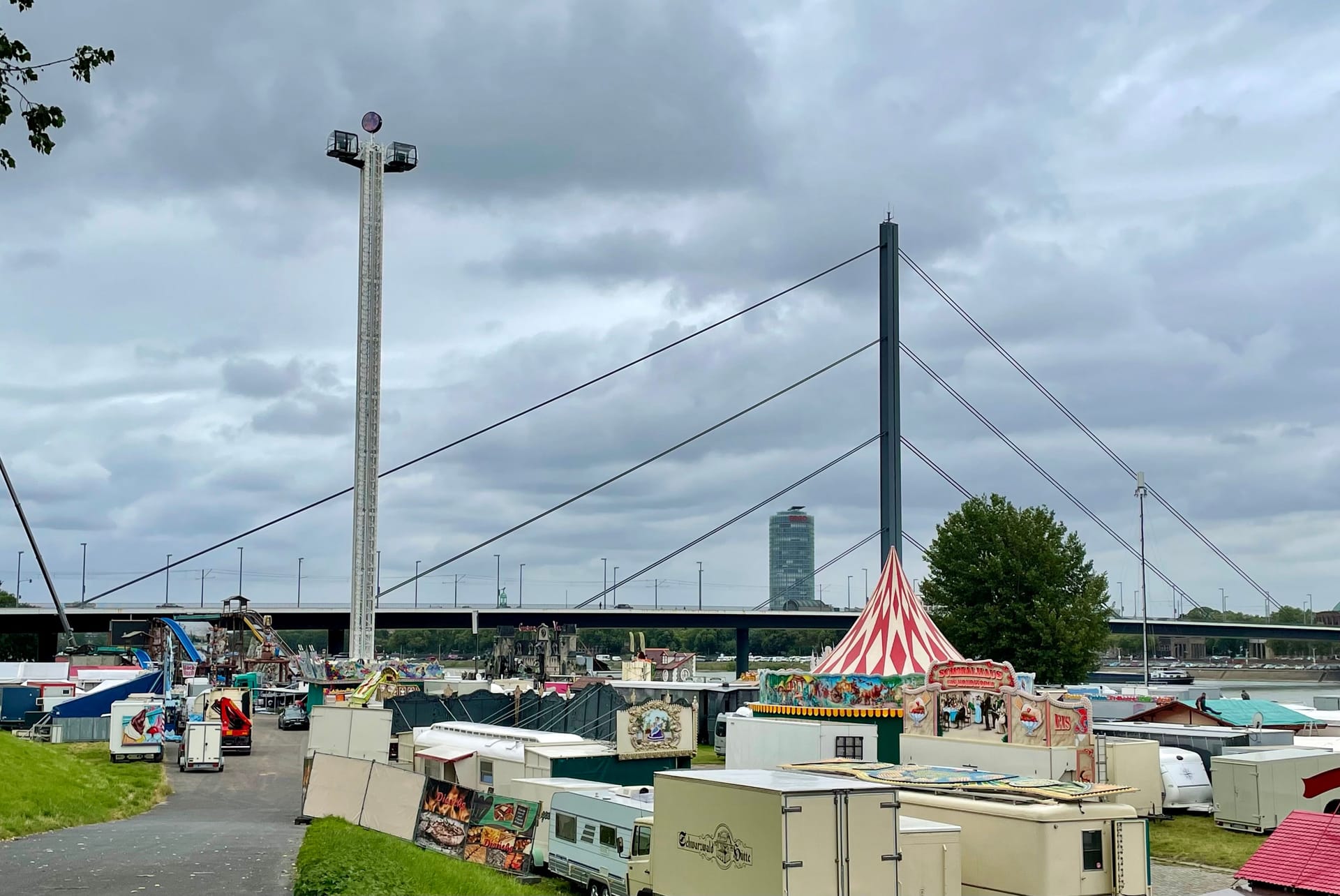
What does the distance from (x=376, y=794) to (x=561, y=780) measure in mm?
Result: 5041

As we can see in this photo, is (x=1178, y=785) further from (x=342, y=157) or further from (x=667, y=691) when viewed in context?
(x=342, y=157)

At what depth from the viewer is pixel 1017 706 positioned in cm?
3184

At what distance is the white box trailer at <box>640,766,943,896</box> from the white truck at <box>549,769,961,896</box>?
12 millimetres

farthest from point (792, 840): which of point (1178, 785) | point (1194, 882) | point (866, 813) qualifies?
point (1178, 785)

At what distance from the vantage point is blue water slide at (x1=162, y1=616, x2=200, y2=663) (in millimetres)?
93188

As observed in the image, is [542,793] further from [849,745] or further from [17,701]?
[17,701]

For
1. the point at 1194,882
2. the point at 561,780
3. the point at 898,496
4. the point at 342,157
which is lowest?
the point at 1194,882

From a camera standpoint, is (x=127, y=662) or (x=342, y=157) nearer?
(x=127, y=662)

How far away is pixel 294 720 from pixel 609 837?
4940 centimetres

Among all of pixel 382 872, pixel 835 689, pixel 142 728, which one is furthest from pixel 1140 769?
pixel 142 728

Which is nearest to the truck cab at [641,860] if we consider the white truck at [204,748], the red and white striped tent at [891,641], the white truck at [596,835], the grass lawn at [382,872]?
the white truck at [596,835]

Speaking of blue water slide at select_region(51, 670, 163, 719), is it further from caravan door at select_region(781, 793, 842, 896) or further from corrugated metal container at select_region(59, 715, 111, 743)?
caravan door at select_region(781, 793, 842, 896)

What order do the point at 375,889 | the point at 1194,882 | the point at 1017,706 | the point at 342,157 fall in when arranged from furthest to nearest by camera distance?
the point at 342,157, the point at 1017,706, the point at 1194,882, the point at 375,889

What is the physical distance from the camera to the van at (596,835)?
21891 millimetres
